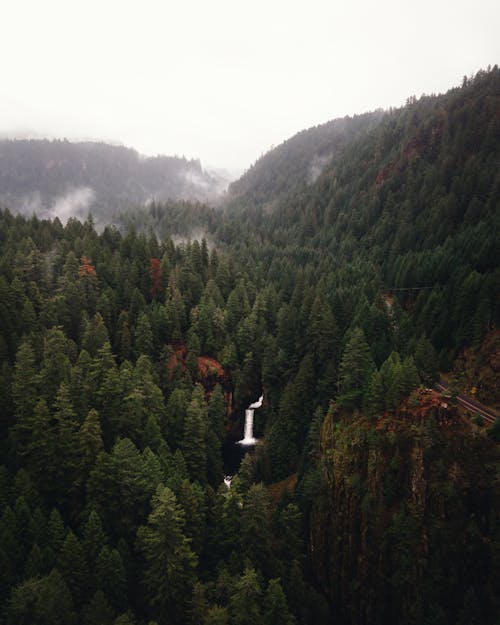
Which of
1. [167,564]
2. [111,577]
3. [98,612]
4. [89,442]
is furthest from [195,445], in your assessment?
[98,612]

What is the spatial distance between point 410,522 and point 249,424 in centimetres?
4152

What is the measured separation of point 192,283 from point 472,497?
65197 mm

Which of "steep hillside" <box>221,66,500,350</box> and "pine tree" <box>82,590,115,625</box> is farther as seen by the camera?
"steep hillside" <box>221,66,500,350</box>

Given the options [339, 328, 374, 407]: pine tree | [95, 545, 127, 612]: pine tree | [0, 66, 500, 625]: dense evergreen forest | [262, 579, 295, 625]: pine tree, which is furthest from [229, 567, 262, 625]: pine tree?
[339, 328, 374, 407]: pine tree

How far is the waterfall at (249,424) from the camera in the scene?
7424 centimetres

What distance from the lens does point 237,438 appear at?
246 feet

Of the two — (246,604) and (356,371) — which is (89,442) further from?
(356,371)

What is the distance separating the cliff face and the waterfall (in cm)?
2694

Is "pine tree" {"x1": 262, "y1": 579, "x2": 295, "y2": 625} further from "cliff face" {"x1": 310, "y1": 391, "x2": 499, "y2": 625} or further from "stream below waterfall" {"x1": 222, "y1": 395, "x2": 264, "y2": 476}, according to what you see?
"stream below waterfall" {"x1": 222, "y1": 395, "x2": 264, "y2": 476}

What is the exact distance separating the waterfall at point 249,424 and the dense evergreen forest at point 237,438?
1.72 meters

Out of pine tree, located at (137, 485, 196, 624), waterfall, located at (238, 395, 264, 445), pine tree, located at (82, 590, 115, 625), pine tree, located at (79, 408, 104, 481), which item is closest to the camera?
pine tree, located at (82, 590, 115, 625)

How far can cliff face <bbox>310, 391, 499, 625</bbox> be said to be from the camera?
36562 millimetres

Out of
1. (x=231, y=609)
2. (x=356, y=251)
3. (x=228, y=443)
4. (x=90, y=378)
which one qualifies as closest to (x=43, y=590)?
(x=231, y=609)

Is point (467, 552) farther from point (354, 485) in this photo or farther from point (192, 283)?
point (192, 283)
